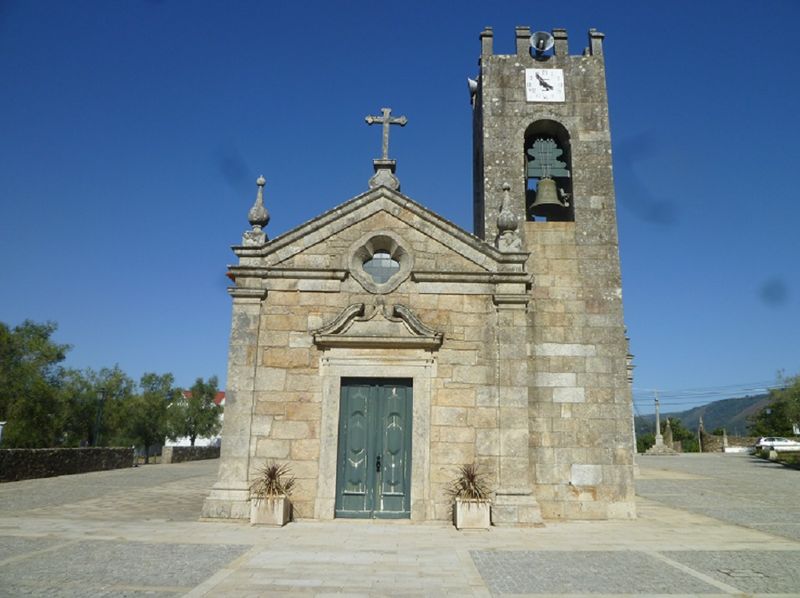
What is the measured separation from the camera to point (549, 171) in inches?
525

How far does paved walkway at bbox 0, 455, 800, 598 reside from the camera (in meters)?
6.11

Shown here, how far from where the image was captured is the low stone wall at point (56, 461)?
1844cm

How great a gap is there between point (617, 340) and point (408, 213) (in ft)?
16.6

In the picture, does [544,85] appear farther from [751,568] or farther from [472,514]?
[751,568]

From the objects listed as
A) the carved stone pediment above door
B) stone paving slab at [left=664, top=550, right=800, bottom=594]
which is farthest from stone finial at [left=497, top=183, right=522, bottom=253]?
stone paving slab at [left=664, top=550, right=800, bottom=594]

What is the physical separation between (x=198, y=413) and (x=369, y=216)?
4745 cm

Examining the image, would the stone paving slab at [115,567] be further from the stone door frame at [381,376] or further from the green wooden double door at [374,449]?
the green wooden double door at [374,449]

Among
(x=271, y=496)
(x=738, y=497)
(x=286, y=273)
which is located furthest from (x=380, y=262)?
(x=738, y=497)

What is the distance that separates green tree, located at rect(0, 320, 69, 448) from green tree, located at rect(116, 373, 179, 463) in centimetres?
859

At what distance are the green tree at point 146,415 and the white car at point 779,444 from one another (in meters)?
45.2

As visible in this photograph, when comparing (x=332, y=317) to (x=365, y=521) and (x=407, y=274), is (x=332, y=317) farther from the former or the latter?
(x=365, y=521)

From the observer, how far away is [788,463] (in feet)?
109

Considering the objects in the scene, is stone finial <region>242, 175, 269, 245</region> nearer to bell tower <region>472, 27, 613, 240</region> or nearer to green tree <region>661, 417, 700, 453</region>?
bell tower <region>472, 27, 613, 240</region>

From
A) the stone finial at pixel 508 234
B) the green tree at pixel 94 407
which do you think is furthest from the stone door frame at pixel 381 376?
the green tree at pixel 94 407
